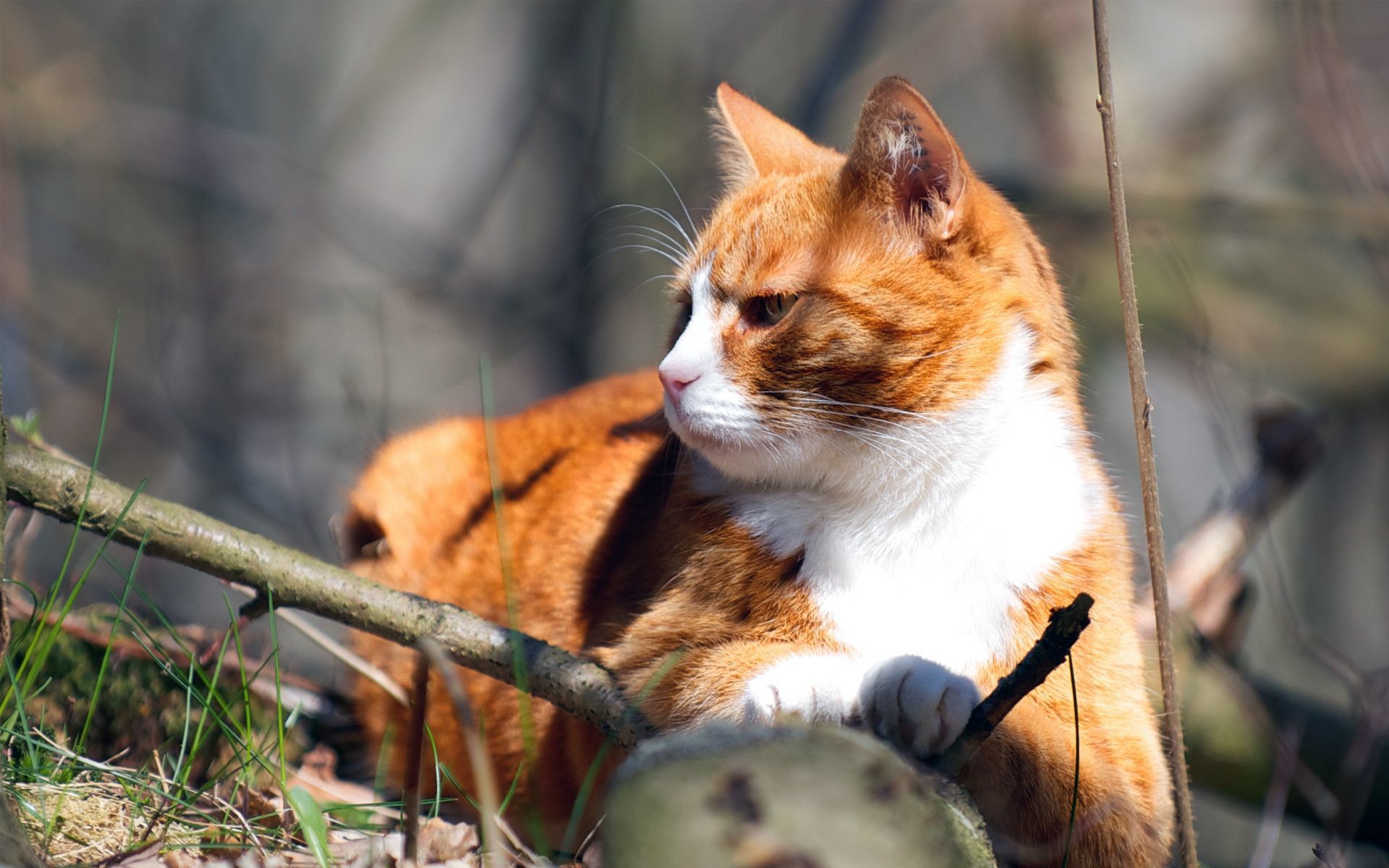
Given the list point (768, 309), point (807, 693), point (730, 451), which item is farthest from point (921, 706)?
point (768, 309)

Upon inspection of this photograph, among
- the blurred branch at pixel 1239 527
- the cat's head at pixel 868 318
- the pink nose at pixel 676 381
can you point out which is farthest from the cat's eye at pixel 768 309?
the blurred branch at pixel 1239 527

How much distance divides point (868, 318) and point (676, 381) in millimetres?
369

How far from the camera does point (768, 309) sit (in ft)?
6.59

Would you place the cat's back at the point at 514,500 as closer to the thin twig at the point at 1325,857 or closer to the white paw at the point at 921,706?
the white paw at the point at 921,706

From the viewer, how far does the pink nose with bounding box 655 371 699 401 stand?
1921 mm

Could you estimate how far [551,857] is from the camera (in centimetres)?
186

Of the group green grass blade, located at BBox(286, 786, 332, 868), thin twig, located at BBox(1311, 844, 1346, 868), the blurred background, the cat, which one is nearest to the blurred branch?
the blurred background

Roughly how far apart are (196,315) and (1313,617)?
18.6 feet

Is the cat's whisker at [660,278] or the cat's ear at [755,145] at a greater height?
the cat's ear at [755,145]

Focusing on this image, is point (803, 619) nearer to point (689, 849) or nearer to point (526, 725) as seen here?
point (526, 725)

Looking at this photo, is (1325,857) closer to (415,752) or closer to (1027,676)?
(1027,676)

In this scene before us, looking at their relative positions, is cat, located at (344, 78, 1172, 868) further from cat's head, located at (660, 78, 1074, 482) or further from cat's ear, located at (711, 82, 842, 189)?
cat's ear, located at (711, 82, 842, 189)

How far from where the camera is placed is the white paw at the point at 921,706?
1.47 meters

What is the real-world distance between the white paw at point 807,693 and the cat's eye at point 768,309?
2.17ft
